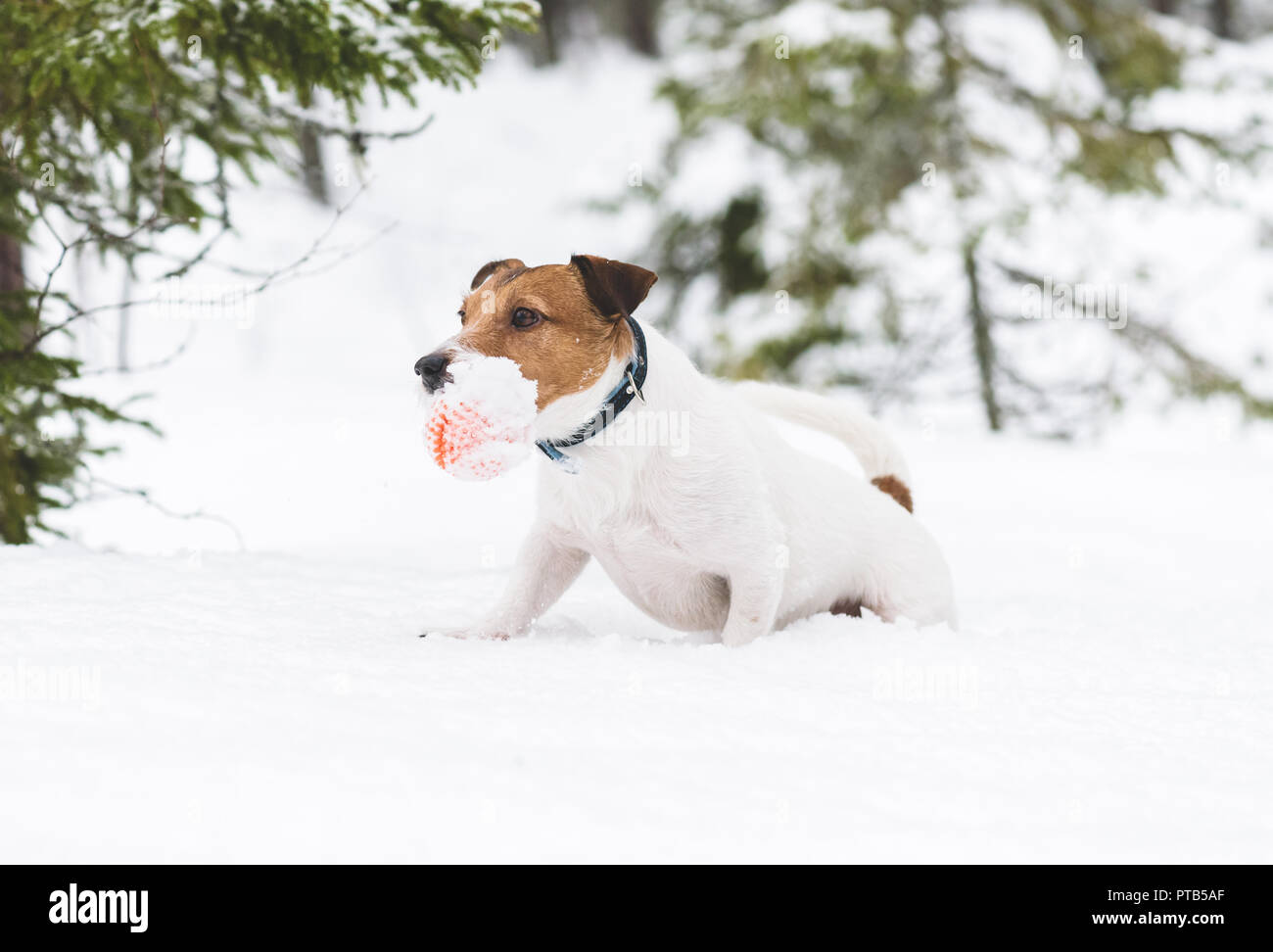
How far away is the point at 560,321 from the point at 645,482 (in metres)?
0.52

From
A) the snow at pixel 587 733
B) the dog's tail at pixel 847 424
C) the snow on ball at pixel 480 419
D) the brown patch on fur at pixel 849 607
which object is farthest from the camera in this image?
the dog's tail at pixel 847 424

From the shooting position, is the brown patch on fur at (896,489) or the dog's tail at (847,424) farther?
the brown patch on fur at (896,489)

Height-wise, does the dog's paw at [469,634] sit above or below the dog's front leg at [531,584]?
below

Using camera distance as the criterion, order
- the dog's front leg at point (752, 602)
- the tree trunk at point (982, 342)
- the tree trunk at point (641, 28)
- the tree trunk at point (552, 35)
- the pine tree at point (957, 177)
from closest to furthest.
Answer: the dog's front leg at point (752, 602) < the pine tree at point (957, 177) < the tree trunk at point (982, 342) < the tree trunk at point (552, 35) < the tree trunk at point (641, 28)

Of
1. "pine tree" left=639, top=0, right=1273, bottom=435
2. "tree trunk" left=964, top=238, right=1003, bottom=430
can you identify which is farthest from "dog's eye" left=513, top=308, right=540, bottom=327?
"tree trunk" left=964, top=238, right=1003, bottom=430

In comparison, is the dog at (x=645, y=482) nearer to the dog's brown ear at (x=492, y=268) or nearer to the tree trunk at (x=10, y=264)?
the dog's brown ear at (x=492, y=268)

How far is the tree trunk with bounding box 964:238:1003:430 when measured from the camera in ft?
36.7

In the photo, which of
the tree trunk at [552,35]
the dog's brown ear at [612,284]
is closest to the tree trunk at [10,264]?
the dog's brown ear at [612,284]

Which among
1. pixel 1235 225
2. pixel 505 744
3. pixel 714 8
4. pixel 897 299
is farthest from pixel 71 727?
pixel 1235 225

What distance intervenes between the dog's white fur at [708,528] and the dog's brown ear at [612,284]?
0.16m

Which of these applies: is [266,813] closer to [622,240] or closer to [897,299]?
[897,299]

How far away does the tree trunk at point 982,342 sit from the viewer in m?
11.2

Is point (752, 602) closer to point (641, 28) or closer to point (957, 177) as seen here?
point (957, 177)

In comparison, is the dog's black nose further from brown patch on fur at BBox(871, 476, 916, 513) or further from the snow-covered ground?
Answer: brown patch on fur at BBox(871, 476, 916, 513)
